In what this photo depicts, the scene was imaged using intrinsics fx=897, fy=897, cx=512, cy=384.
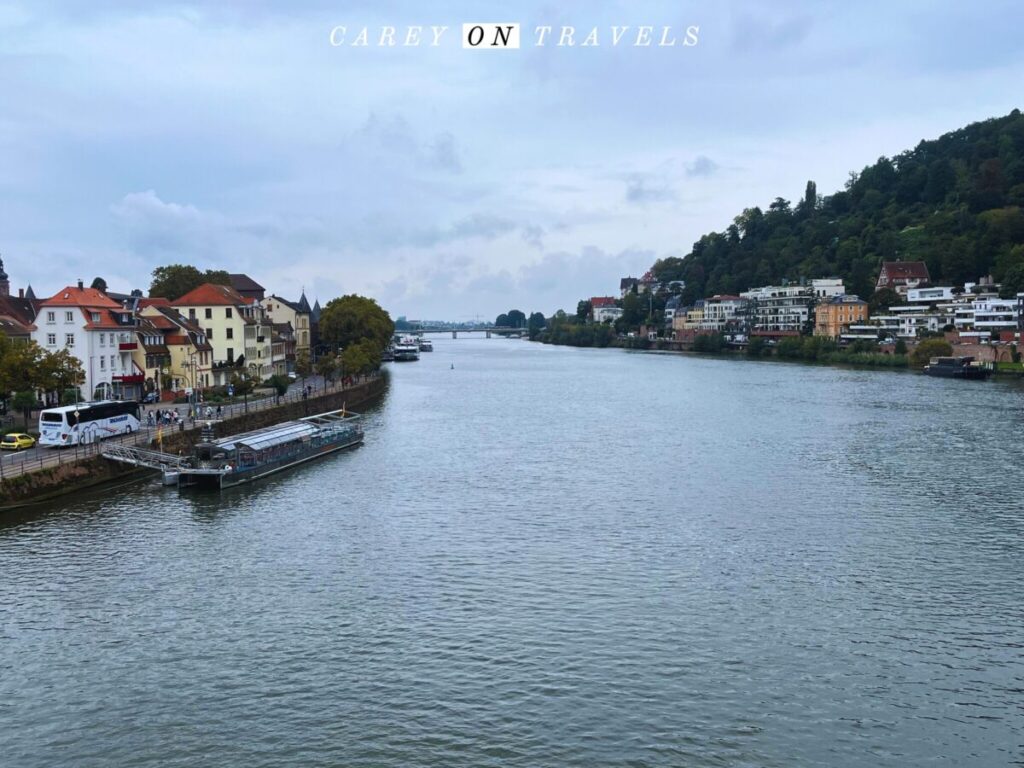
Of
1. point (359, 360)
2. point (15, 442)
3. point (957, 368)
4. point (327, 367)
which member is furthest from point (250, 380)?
point (957, 368)

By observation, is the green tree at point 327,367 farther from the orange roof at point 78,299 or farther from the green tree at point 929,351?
the green tree at point 929,351

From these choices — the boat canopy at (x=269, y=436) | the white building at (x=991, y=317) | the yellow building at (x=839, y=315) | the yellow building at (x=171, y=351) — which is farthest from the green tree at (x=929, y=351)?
the boat canopy at (x=269, y=436)

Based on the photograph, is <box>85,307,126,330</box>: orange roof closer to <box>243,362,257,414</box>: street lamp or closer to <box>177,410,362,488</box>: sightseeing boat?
<box>243,362,257,414</box>: street lamp

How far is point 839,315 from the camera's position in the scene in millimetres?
141375

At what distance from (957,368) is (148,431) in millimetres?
84057

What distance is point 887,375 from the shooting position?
9906 cm

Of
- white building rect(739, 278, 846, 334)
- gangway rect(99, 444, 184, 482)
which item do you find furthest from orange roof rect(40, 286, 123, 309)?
white building rect(739, 278, 846, 334)

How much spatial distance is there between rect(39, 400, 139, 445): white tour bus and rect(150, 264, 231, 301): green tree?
5197 centimetres

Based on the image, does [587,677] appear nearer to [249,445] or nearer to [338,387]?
[249,445]

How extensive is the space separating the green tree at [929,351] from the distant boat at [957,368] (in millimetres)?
2851

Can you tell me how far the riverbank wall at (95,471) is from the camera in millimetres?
31922

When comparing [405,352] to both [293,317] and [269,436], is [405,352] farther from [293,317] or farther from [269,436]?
[269,436]

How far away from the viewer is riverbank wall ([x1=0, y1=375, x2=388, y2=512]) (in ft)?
105

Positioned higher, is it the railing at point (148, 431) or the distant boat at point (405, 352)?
the distant boat at point (405, 352)
